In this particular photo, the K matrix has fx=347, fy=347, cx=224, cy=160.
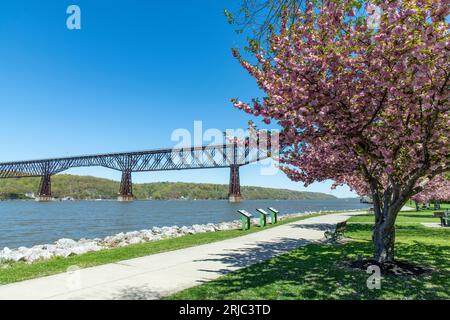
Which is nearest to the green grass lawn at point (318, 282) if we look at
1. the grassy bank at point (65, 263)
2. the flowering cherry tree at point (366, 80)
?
the flowering cherry tree at point (366, 80)

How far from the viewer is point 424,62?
6488 millimetres

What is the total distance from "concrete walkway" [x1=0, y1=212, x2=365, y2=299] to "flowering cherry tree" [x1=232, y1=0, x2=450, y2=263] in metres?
4.42

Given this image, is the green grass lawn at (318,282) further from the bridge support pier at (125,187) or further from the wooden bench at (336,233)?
the bridge support pier at (125,187)

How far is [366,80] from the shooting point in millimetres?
7504

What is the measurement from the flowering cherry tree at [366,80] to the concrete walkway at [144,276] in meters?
4.42

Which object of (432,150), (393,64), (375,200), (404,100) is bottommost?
(375,200)

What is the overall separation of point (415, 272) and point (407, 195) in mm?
2224

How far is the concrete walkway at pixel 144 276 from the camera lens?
24.1 feet

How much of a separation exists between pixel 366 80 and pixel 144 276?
718 cm

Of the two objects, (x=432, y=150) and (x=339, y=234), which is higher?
(x=432, y=150)

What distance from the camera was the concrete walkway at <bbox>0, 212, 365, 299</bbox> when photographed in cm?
734

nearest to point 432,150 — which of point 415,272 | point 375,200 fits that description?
point 375,200

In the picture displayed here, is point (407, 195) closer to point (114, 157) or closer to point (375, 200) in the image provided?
point (375, 200)
